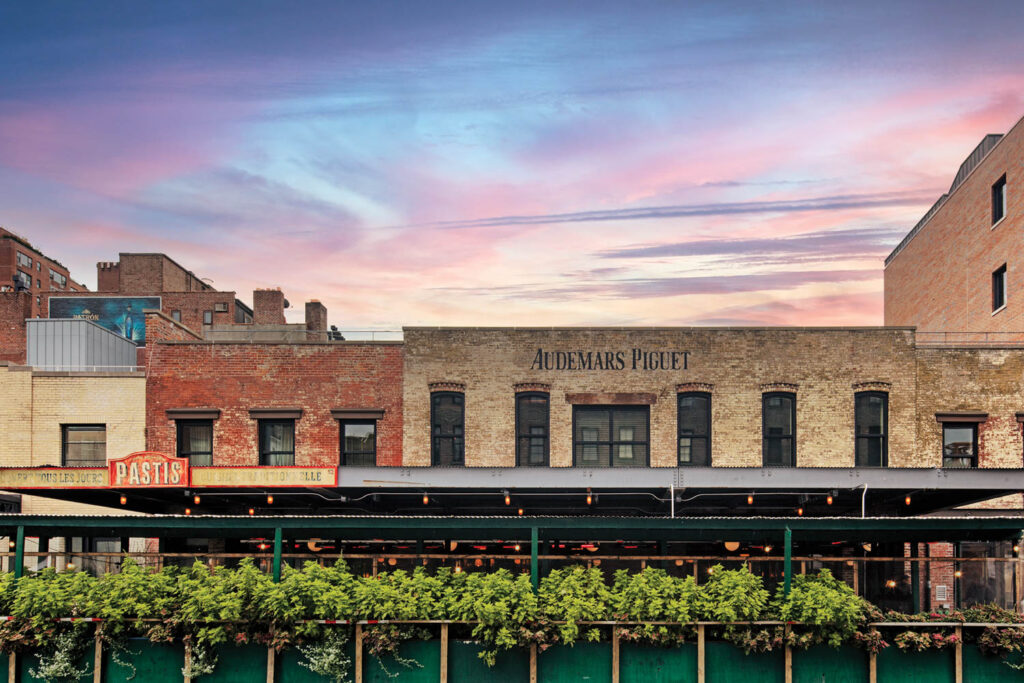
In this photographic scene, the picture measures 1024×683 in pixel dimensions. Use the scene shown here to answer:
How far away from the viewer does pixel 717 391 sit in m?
26.4

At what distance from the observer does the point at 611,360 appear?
87.5 feet

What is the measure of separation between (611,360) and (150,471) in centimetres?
1356

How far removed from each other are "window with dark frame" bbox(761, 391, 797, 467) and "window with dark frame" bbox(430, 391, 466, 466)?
9197 mm

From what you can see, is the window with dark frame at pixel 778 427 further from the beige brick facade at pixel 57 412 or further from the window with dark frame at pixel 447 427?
the beige brick facade at pixel 57 412

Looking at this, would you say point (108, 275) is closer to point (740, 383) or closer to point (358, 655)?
point (740, 383)

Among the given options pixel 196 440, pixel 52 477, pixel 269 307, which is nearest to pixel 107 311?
pixel 269 307

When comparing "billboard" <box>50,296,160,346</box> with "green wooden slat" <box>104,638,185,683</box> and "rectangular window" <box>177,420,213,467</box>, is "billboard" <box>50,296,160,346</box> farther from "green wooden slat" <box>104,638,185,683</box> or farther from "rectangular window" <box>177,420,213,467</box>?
"green wooden slat" <box>104,638,185,683</box>

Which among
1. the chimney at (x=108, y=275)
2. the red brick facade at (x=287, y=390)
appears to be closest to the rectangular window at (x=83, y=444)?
the red brick facade at (x=287, y=390)

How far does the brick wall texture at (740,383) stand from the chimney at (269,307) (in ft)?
134

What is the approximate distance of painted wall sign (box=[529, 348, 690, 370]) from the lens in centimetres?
2658

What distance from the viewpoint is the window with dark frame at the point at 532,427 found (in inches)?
1050

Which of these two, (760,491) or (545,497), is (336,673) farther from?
(760,491)

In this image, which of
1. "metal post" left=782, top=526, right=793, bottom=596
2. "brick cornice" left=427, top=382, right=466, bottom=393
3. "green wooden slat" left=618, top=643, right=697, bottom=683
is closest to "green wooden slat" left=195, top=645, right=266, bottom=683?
"green wooden slat" left=618, top=643, right=697, bottom=683

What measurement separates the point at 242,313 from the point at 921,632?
8048cm
